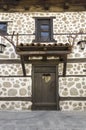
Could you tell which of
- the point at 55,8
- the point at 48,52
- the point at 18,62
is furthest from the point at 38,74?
the point at 55,8

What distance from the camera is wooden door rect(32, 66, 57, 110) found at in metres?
11.6

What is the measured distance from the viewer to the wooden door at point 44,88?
38.1ft

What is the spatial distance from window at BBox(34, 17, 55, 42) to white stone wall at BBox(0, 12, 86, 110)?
0.16 metres

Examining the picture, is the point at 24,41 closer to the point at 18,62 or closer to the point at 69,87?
the point at 18,62

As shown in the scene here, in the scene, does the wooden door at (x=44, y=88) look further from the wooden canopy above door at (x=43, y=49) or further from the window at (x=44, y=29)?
the wooden canopy above door at (x=43, y=49)

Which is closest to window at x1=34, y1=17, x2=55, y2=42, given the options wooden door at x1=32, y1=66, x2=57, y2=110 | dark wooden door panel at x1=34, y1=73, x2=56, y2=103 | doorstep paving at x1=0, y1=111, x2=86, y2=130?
wooden door at x1=32, y1=66, x2=57, y2=110

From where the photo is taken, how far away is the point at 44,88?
11766 mm

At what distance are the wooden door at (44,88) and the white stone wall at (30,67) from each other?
26cm

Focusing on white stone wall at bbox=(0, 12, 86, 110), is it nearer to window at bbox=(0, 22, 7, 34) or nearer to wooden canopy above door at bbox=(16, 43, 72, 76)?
window at bbox=(0, 22, 7, 34)

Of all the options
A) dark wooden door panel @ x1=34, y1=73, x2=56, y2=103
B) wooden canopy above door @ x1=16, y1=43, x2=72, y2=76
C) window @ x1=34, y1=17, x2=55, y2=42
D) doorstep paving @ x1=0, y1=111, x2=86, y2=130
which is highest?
window @ x1=34, y1=17, x2=55, y2=42

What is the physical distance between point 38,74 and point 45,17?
2.33 m

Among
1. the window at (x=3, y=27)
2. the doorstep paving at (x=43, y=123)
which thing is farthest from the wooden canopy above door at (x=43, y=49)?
the doorstep paving at (x=43, y=123)

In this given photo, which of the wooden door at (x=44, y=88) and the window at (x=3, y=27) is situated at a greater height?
the window at (x=3, y=27)

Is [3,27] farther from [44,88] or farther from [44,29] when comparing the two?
[44,88]
